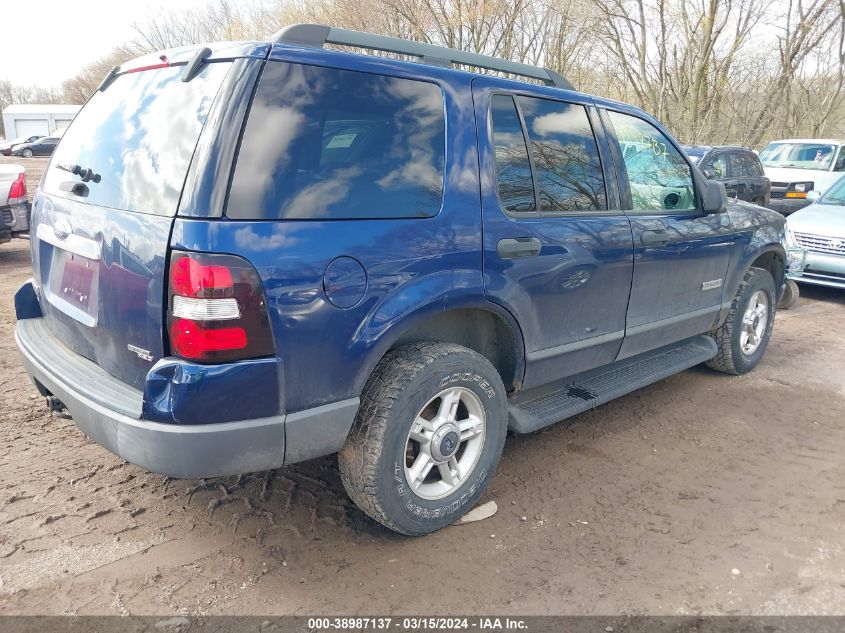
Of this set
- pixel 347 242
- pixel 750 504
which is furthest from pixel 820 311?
pixel 347 242

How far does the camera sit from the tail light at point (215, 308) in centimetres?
212

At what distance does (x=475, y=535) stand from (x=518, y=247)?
1.32m

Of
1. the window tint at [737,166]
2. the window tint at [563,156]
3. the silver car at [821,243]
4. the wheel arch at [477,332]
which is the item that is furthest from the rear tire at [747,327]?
the window tint at [737,166]

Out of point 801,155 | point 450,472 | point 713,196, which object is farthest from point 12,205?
point 801,155

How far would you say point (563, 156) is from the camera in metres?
3.32

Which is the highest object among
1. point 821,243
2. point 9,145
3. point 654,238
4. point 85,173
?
point 9,145

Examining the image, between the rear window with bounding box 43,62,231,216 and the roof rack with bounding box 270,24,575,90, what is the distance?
1.15 feet

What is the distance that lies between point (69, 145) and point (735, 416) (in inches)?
167

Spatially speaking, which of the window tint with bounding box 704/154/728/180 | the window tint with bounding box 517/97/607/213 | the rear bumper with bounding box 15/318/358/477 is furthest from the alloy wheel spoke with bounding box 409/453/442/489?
the window tint with bounding box 704/154/728/180

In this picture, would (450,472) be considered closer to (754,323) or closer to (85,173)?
(85,173)

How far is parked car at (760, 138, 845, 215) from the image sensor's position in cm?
1278

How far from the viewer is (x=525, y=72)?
135 inches

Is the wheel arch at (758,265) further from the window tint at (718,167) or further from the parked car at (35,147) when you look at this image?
the parked car at (35,147)

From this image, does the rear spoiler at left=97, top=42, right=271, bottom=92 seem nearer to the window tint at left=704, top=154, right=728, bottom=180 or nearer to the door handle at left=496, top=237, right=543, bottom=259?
the door handle at left=496, top=237, right=543, bottom=259
